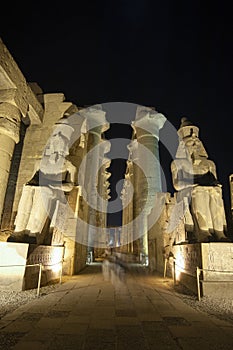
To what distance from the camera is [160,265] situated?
858cm

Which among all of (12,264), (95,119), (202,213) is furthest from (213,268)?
(95,119)

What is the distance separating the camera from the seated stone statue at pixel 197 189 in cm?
505

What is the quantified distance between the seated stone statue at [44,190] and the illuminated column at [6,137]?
1.56m

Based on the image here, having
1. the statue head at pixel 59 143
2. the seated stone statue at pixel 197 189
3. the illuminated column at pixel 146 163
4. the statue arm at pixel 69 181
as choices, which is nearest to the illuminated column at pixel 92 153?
the illuminated column at pixel 146 163

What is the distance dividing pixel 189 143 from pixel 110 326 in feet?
17.0

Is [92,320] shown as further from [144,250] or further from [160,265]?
[144,250]

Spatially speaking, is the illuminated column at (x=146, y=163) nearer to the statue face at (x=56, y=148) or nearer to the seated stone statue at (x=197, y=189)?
the seated stone statue at (x=197, y=189)

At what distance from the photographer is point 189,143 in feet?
20.8

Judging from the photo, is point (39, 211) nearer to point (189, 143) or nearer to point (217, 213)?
point (217, 213)

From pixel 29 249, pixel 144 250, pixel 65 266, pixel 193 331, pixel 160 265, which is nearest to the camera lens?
pixel 193 331

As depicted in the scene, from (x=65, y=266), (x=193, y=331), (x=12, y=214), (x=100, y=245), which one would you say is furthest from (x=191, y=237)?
(x=100, y=245)

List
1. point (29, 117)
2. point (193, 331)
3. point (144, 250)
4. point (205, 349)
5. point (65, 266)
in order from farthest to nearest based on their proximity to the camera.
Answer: point (144, 250) < point (29, 117) < point (65, 266) < point (193, 331) < point (205, 349)

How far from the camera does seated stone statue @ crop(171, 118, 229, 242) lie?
5.05 metres

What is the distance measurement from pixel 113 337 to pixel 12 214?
26.2 feet
